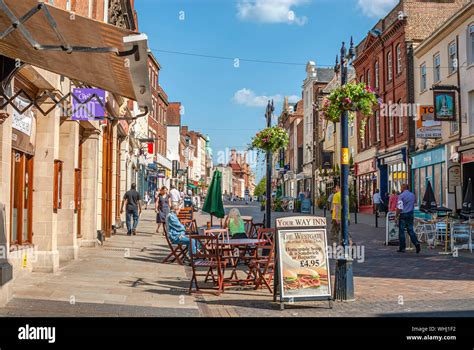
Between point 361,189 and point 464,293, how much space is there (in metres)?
33.7

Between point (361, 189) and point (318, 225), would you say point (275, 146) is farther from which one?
point (361, 189)

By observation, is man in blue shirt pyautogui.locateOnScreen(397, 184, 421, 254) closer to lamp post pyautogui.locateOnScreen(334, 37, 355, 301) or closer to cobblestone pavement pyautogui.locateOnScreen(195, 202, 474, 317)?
cobblestone pavement pyautogui.locateOnScreen(195, 202, 474, 317)

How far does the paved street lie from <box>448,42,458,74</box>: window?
1480 centimetres

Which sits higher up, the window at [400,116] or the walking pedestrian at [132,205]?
the window at [400,116]

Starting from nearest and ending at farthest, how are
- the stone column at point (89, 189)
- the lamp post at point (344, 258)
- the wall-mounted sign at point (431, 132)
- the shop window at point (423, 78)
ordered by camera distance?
the lamp post at point (344, 258) < the stone column at point (89, 189) < the wall-mounted sign at point (431, 132) < the shop window at point (423, 78)

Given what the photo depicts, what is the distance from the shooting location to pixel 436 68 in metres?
28.9

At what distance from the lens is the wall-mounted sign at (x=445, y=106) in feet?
82.1

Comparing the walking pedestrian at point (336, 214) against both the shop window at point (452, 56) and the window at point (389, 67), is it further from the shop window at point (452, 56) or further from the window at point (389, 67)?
the window at point (389, 67)

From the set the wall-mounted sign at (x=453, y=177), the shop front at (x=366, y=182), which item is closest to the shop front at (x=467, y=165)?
the wall-mounted sign at (x=453, y=177)

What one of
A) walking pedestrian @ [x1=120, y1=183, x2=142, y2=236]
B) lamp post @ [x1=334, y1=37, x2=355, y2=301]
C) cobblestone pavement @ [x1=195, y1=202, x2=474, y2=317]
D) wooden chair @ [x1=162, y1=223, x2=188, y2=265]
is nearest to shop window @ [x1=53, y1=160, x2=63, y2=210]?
wooden chair @ [x1=162, y1=223, x2=188, y2=265]

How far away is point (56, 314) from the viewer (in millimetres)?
7230

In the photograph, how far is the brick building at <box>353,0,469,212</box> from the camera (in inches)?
1276

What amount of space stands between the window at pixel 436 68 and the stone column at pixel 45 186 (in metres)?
22.0

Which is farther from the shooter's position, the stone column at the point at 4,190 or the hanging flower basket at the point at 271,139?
the hanging flower basket at the point at 271,139
